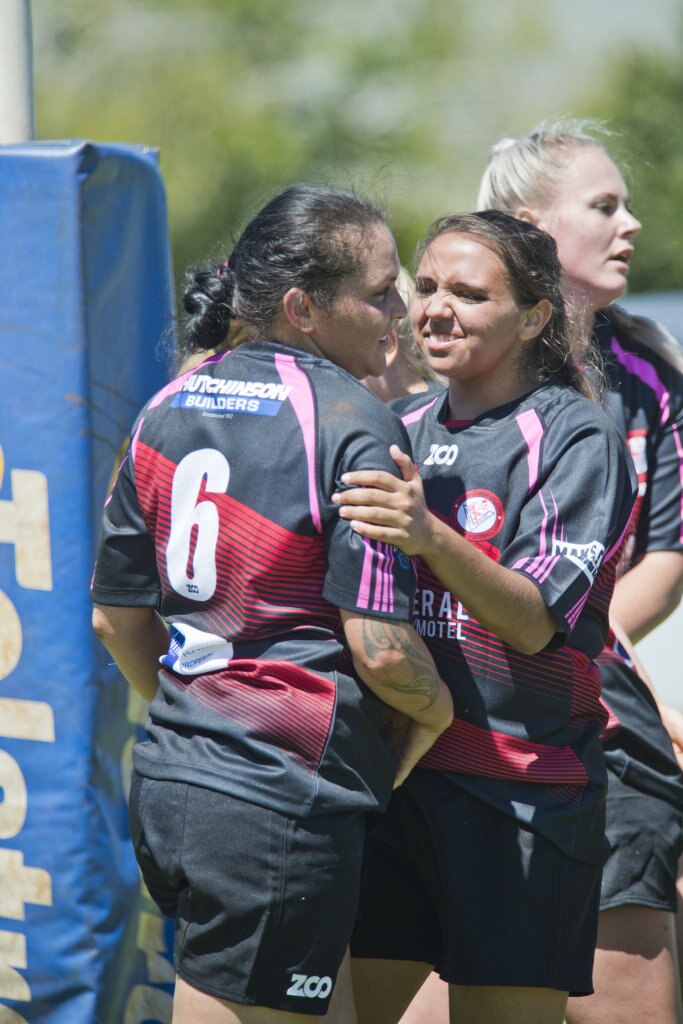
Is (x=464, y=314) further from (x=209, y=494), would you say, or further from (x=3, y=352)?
(x=3, y=352)

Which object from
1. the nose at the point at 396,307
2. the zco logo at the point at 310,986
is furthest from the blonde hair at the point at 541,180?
the zco logo at the point at 310,986

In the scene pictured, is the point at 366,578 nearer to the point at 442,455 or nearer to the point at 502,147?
the point at 442,455

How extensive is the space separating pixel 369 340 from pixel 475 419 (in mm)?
295

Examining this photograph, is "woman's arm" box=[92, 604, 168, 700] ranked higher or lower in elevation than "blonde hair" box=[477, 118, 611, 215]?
lower

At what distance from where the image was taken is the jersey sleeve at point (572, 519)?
232 centimetres

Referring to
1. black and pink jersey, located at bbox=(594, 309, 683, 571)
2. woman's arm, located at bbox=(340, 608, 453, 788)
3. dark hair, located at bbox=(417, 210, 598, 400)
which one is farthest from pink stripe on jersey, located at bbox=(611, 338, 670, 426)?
woman's arm, located at bbox=(340, 608, 453, 788)

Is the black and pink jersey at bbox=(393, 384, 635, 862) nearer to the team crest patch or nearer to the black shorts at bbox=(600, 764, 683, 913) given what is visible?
the team crest patch

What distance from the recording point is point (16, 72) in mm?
3209

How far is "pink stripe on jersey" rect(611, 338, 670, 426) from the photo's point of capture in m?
3.31

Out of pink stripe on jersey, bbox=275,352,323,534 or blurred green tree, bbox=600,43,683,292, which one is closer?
pink stripe on jersey, bbox=275,352,323,534

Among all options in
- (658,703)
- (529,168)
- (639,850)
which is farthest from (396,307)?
(639,850)

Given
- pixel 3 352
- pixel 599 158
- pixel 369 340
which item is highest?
pixel 599 158

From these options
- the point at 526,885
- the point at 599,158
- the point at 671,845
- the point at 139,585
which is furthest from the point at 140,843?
the point at 599,158

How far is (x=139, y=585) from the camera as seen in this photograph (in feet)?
8.29
